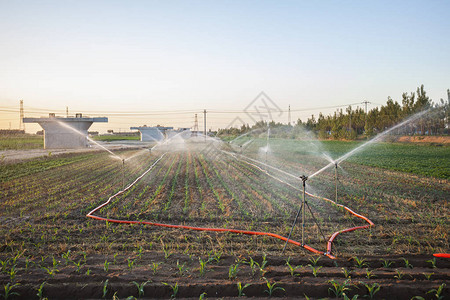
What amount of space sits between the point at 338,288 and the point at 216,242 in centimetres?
243

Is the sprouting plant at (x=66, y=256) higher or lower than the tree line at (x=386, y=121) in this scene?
lower

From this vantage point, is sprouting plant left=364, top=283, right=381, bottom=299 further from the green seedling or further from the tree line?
the tree line

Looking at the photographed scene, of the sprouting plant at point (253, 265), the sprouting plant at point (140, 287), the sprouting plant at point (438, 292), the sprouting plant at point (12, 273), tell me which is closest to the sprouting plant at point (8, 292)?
the sprouting plant at point (12, 273)

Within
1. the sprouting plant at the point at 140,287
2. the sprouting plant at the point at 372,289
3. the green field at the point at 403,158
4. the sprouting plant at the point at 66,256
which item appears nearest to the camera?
the sprouting plant at the point at 372,289

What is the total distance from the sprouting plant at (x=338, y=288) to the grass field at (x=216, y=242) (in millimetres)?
27

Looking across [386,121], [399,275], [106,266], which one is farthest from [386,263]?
[386,121]

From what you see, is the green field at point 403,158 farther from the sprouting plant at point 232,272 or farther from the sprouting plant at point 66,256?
the sprouting plant at point 66,256

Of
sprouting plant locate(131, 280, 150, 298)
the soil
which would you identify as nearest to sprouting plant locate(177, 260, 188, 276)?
the soil

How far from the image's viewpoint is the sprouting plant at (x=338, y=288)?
3.57 meters

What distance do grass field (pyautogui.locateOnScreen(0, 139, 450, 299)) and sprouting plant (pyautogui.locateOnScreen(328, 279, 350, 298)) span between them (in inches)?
1.1

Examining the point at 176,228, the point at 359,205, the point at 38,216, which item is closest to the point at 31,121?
the point at 38,216

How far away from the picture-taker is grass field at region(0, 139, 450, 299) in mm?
3756

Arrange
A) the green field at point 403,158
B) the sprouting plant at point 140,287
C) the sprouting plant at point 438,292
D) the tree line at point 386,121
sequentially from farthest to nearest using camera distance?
1. the tree line at point 386,121
2. the green field at point 403,158
3. the sprouting plant at point 140,287
4. the sprouting plant at point 438,292

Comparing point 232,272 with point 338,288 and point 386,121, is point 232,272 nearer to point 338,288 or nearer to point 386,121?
point 338,288
